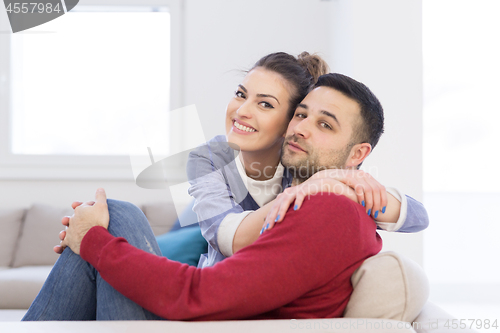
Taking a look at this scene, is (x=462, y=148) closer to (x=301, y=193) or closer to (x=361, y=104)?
(x=361, y=104)

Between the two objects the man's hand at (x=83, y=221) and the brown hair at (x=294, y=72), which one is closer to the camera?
the man's hand at (x=83, y=221)

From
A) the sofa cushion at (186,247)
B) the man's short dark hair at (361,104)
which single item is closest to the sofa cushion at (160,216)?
the sofa cushion at (186,247)

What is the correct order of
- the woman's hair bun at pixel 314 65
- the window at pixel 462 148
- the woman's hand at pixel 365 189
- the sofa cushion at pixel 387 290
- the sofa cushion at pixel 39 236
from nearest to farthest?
the sofa cushion at pixel 387 290, the woman's hand at pixel 365 189, the woman's hair bun at pixel 314 65, the sofa cushion at pixel 39 236, the window at pixel 462 148

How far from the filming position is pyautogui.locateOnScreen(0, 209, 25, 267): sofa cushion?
2.70m

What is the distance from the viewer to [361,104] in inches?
49.5

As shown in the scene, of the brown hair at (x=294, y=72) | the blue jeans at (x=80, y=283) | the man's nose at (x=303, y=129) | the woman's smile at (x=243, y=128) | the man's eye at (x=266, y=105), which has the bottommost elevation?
the blue jeans at (x=80, y=283)

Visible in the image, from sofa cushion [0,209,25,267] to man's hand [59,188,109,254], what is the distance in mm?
2043

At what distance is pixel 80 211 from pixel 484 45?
3.96 m

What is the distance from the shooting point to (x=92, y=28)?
3496 mm

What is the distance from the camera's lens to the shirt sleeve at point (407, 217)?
3.53ft

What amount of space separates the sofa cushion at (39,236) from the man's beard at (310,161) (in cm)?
206

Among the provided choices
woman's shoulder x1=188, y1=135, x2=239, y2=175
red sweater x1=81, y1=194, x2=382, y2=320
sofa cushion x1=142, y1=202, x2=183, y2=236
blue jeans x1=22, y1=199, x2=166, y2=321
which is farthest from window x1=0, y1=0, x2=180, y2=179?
red sweater x1=81, y1=194, x2=382, y2=320

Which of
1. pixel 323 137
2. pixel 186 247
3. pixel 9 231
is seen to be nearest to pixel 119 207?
pixel 323 137

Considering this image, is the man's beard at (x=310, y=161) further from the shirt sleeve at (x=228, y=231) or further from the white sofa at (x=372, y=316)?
the white sofa at (x=372, y=316)
